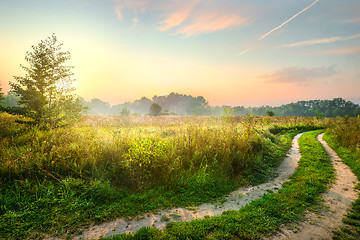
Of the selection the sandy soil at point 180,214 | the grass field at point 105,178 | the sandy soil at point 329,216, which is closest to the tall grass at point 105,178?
the grass field at point 105,178

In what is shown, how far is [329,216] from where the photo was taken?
3832 mm

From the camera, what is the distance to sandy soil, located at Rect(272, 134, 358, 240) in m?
3.25

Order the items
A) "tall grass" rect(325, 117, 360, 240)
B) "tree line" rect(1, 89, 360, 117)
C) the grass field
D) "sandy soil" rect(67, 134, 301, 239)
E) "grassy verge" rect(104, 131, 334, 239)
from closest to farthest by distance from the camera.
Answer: "grassy verge" rect(104, 131, 334, 239)
"tall grass" rect(325, 117, 360, 240)
"sandy soil" rect(67, 134, 301, 239)
the grass field
"tree line" rect(1, 89, 360, 117)

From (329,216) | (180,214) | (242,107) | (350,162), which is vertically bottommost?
(180,214)

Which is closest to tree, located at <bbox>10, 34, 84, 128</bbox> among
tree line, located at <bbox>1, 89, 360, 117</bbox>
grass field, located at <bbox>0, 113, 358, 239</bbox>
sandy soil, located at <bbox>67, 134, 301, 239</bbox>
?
grass field, located at <bbox>0, 113, 358, 239</bbox>

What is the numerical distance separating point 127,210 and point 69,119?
8.30 metres

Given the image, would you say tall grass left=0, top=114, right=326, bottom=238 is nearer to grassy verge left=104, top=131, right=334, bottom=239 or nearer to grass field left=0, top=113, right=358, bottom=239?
grass field left=0, top=113, right=358, bottom=239

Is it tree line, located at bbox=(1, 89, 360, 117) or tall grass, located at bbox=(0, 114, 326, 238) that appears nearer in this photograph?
tall grass, located at bbox=(0, 114, 326, 238)

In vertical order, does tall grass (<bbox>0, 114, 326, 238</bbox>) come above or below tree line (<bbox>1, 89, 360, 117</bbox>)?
below

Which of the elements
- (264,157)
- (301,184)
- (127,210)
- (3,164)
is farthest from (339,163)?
(3,164)

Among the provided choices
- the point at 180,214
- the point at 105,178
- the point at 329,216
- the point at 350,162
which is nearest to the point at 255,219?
the point at 180,214

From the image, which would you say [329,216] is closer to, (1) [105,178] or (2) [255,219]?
(2) [255,219]

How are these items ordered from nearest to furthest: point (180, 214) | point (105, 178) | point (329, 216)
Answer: point (329, 216) → point (180, 214) → point (105, 178)

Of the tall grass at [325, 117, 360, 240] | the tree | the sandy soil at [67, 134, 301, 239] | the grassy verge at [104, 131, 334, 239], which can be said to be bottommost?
the sandy soil at [67, 134, 301, 239]
